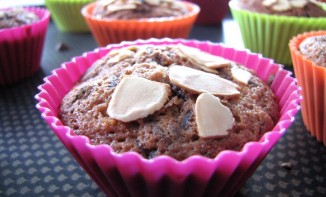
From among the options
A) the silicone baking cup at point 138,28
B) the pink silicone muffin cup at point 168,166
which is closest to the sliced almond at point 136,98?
the pink silicone muffin cup at point 168,166

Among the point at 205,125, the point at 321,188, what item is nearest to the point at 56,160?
the point at 205,125

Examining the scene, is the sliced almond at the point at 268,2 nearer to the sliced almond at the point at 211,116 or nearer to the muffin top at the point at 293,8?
the muffin top at the point at 293,8

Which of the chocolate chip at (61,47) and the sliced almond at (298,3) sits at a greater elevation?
the sliced almond at (298,3)

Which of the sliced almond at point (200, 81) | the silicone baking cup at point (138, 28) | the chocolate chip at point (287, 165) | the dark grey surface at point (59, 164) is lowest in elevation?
the dark grey surface at point (59, 164)

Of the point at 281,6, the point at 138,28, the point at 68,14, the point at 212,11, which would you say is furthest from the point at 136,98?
the point at 212,11

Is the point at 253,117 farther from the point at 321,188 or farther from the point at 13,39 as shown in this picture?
the point at 13,39

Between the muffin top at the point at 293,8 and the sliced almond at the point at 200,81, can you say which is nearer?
the sliced almond at the point at 200,81
